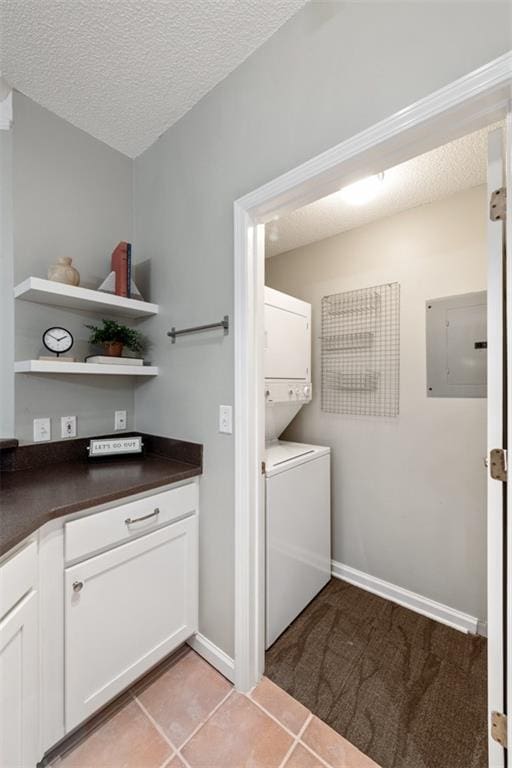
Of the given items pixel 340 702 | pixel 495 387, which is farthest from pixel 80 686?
pixel 495 387

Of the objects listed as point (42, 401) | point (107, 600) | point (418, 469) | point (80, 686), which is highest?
point (42, 401)

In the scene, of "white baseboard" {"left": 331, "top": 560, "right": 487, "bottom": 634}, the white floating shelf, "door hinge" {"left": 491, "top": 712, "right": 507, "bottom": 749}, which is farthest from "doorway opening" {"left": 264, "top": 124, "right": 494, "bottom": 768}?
the white floating shelf

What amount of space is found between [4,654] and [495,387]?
1.50 m

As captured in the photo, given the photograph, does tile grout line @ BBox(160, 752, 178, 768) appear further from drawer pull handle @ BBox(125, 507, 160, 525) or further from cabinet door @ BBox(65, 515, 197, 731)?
drawer pull handle @ BBox(125, 507, 160, 525)

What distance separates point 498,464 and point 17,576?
1.36 meters

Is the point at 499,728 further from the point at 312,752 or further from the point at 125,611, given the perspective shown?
the point at 125,611

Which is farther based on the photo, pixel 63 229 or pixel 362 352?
pixel 362 352

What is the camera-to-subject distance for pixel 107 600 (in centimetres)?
120

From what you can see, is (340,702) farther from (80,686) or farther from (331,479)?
(331,479)

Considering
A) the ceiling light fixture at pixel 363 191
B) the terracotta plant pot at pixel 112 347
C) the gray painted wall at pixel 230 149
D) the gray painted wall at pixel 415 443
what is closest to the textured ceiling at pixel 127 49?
the gray painted wall at pixel 230 149

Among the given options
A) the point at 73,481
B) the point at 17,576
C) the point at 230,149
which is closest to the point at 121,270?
the point at 230,149

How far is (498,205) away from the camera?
2.95 feet

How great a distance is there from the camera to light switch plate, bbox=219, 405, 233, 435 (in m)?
1.41

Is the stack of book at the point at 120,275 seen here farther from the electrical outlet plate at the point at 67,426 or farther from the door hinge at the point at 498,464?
the door hinge at the point at 498,464
